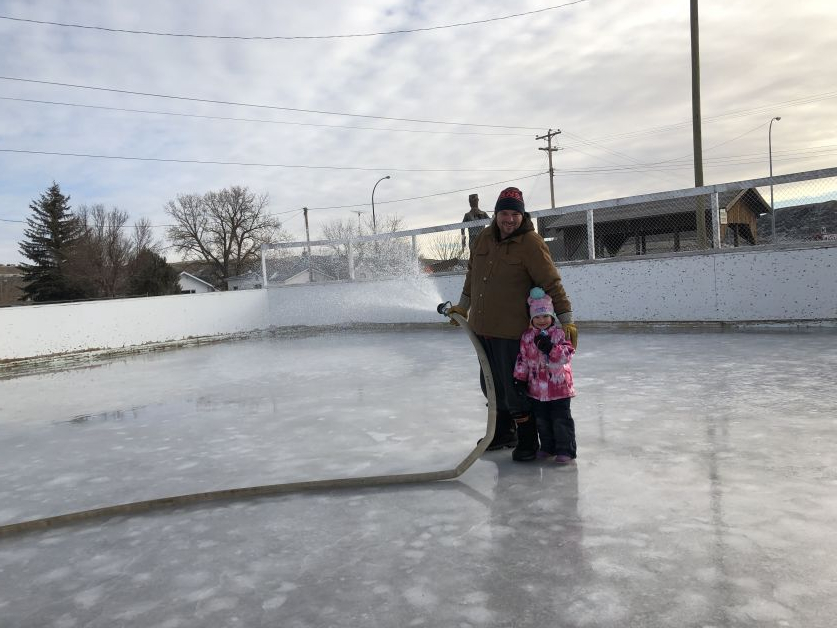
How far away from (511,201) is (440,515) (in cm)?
170

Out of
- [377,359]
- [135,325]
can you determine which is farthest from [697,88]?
[135,325]

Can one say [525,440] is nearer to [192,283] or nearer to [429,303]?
[429,303]

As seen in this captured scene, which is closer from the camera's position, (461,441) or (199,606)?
(199,606)

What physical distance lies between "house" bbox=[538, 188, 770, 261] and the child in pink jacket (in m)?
6.54

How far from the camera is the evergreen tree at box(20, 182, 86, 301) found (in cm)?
4159

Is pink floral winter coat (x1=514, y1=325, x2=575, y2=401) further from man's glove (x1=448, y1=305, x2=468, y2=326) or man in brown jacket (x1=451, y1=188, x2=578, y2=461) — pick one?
man's glove (x1=448, y1=305, x2=468, y2=326)

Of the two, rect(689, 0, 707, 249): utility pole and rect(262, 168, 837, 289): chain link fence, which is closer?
rect(262, 168, 837, 289): chain link fence

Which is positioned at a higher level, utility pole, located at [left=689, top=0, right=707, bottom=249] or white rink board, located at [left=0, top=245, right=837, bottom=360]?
utility pole, located at [left=689, top=0, right=707, bottom=249]

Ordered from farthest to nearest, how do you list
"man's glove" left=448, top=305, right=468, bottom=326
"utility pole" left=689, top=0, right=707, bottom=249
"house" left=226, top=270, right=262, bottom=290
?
"house" left=226, top=270, right=262, bottom=290
"utility pole" left=689, top=0, right=707, bottom=249
"man's glove" left=448, top=305, right=468, bottom=326

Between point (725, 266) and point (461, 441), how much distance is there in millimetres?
6410

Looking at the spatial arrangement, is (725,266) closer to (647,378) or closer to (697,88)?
(647,378)

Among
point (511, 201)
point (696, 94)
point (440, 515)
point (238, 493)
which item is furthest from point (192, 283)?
point (440, 515)

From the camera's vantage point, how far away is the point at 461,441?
12.8 feet

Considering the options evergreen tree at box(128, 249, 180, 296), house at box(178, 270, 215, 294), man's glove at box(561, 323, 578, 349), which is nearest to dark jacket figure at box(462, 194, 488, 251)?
man's glove at box(561, 323, 578, 349)
